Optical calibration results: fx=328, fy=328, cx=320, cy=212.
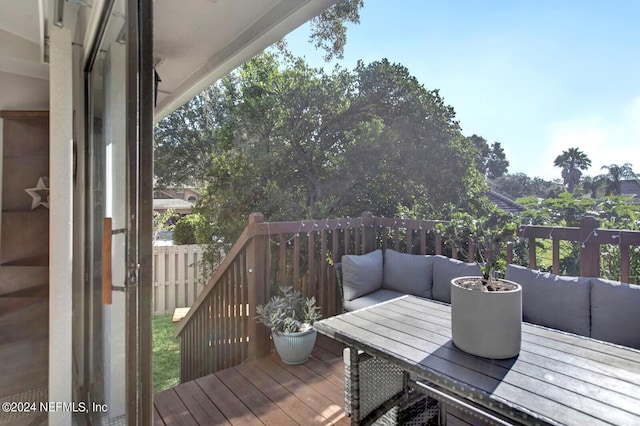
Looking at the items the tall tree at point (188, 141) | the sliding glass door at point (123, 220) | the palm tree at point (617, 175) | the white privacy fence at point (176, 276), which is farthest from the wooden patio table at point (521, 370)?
the tall tree at point (188, 141)

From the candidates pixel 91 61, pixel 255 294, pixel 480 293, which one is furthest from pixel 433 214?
pixel 91 61

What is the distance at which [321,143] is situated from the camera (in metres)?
4.99

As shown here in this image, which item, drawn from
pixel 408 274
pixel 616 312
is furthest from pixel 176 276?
pixel 616 312

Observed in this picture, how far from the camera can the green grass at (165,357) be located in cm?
362

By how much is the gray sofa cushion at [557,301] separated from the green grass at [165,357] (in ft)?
10.9

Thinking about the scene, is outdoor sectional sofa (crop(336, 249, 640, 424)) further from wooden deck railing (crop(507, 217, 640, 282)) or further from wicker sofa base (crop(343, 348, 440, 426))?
wooden deck railing (crop(507, 217, 640, 282))

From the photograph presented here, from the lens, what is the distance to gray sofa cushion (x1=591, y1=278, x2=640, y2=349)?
67.5 inches

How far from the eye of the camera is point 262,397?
6.70 ft

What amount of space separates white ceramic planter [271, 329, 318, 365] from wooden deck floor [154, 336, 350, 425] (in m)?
0.05

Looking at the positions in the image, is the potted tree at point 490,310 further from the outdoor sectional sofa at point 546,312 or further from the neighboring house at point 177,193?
the neighboring house at point 177,193

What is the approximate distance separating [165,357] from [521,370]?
4.33 m

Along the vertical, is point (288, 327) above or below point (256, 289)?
below

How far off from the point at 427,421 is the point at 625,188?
467 cm

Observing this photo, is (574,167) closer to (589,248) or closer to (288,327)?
(589,248)
